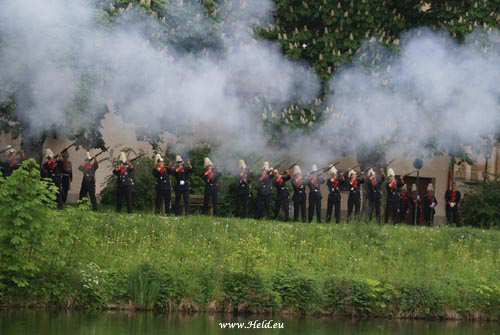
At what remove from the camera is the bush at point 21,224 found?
24.8 m

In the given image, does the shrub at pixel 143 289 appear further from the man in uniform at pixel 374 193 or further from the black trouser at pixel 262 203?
the man in uniform at pixel 374 193

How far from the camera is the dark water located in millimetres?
22516

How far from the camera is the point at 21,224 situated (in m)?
24.9

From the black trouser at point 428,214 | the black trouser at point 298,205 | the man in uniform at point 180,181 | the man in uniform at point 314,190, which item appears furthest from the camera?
the black trouser at point 428,214

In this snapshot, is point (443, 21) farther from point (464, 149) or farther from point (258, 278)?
point (258, 278)

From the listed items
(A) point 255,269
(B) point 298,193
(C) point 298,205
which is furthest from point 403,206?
(A) point 255,269

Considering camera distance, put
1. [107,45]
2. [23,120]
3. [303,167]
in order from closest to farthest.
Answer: [107,45] → [23,120] → [303,167]

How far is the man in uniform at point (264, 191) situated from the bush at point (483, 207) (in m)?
7.14

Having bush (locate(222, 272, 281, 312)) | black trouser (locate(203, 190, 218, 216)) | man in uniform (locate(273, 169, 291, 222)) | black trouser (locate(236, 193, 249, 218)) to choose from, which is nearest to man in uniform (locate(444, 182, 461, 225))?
man in uniform (locate(273, 169, 291, 222))

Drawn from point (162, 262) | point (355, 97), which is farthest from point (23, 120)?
point (355, 97)

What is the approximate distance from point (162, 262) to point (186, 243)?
2.47m

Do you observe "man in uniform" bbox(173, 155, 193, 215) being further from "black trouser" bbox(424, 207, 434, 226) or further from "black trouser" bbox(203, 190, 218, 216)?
"black trouser" bbox(424, 207, 434, 226)

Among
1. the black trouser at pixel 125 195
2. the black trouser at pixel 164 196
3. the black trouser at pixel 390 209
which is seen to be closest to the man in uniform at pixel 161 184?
the black trouser at pixel 164 196

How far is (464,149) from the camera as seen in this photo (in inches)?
1566
